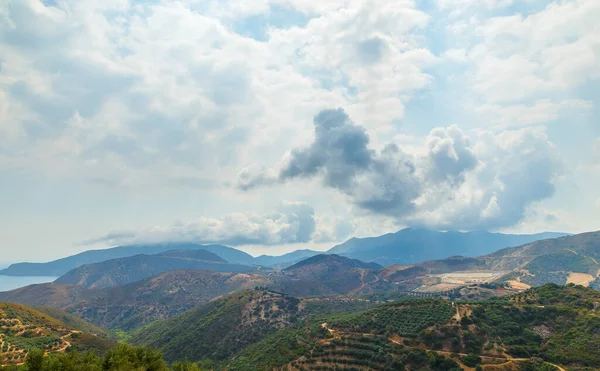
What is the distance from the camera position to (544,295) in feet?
397

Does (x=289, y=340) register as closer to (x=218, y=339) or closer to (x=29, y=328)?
(x=218, y=339)

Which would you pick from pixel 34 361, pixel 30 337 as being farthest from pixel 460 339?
pixel 30 337

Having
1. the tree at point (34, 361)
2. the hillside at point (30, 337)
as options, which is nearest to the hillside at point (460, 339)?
the hillside at point (30, 337)

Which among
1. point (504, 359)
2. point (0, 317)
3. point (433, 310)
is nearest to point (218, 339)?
point (0, 317)

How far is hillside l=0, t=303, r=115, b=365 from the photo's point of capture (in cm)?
9438

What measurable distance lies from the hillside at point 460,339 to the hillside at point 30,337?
6002 cm

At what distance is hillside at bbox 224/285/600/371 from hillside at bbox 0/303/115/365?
60.0 m

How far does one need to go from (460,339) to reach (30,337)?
468ft

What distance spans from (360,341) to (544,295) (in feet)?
245

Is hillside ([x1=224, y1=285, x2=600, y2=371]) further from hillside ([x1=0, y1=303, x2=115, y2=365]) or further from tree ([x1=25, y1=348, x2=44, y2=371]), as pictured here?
tree ([x1=25, y1=348, x2=44, y2=371])

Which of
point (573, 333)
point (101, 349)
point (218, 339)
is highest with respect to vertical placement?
point (573, 333)

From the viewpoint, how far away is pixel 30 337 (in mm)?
111000

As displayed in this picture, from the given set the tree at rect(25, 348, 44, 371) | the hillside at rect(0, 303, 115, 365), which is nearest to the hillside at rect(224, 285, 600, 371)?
the hillside at rect(0, 303, 115, 365)

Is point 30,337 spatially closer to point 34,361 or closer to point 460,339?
point 34,361
